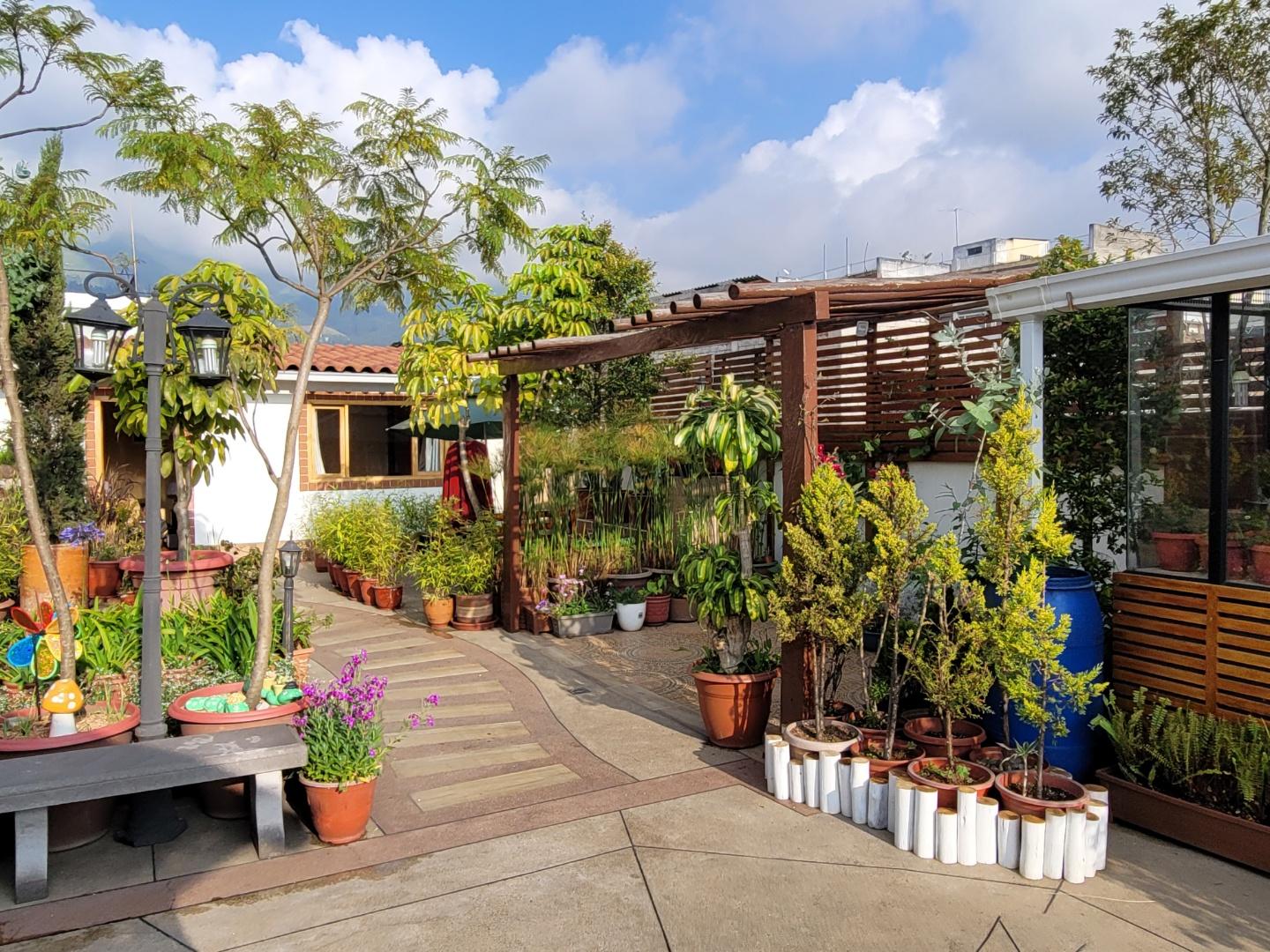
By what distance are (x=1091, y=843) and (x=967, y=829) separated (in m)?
0.45

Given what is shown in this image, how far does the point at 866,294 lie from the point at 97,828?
4369mm

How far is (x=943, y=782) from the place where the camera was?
371 cm

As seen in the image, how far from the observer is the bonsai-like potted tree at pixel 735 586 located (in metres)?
4.82

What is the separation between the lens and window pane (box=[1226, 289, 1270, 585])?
3934 millimetres

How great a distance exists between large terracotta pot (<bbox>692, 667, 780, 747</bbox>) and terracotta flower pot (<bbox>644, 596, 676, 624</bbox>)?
322 centimetres

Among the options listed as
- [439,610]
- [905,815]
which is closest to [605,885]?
[905,815]

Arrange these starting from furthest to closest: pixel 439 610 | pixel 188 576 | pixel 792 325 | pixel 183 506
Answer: pixel 439 610
pixel 183 506
pixel 188 576
pixel 792 325

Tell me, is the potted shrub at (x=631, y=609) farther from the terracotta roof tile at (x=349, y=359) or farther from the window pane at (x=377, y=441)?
the window pane at (x=377, y=441)

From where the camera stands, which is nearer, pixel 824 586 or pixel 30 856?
pixel 30 856

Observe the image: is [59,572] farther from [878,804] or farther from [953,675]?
[953,675]

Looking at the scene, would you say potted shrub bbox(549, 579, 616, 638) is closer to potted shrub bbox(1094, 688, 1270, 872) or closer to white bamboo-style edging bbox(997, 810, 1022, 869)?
potted shrub bbox(1094, 688, 1270, 872)

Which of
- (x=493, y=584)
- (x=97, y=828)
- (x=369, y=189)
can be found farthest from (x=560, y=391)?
(x=97, y=828)

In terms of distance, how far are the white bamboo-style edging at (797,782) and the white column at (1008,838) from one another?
913 millimetres

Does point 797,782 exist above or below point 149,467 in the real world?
below
